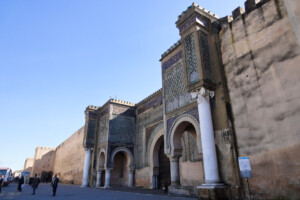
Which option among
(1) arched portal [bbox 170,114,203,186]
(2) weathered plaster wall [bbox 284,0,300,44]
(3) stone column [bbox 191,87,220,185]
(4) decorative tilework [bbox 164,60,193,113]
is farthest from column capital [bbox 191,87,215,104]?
(2) weathered plaster wall [bbox 284,0,300,44]

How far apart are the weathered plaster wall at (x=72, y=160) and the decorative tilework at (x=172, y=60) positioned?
13.9 m

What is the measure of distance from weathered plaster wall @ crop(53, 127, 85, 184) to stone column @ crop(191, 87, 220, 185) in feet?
52.9

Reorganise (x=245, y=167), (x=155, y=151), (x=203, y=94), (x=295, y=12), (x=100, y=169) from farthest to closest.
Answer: (x=100, y=169), (x=155, y=151), (x=203, y=94), (x=245, y=167), (x=295, y=12)

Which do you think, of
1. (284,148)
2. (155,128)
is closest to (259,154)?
(284,148)

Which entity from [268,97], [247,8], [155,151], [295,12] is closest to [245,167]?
[268,97]

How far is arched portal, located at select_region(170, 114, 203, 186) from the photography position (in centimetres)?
813

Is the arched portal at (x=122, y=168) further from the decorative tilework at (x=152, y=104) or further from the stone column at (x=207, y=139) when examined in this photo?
the stone column at (x=207, y=139)

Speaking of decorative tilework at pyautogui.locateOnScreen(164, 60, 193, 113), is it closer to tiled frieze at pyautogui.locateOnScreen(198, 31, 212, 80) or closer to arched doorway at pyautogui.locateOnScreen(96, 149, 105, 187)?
tiled frieze at pyautogui.locateOnScreen(198, 31, 212, 80)

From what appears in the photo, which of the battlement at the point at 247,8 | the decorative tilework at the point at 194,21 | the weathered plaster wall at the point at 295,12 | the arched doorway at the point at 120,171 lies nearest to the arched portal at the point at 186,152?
the decorative tilework at the point at 194,21

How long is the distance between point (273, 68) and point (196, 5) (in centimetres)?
374

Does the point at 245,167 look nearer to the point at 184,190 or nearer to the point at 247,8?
the point at 184,190

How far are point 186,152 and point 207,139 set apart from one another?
3933mm

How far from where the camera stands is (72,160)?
902 inches

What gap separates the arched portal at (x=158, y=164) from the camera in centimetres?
1170
